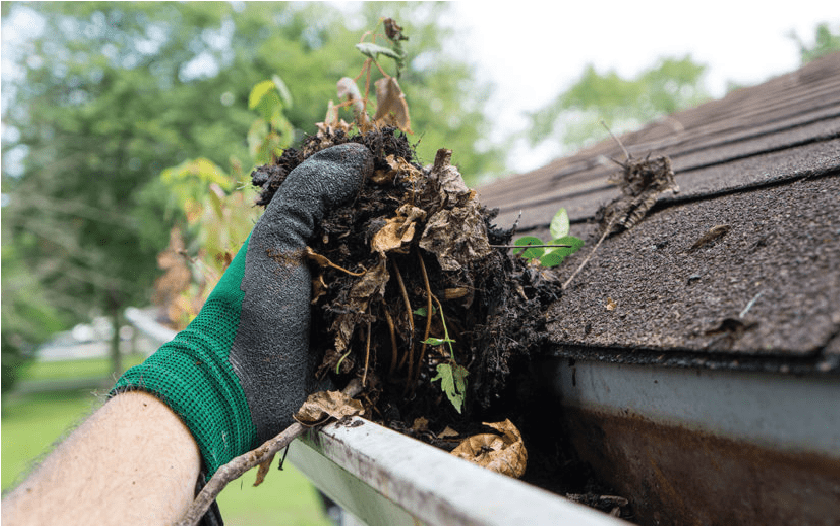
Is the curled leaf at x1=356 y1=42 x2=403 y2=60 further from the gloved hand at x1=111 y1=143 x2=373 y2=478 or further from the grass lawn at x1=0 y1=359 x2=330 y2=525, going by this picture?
the grass lawn at x1=0 y1=359 x2=330 y2=525

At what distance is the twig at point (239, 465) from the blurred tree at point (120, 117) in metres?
10.1

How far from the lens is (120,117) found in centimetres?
1161

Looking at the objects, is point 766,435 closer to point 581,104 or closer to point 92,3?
point 92,3

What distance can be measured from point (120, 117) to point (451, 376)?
13268 millimetres

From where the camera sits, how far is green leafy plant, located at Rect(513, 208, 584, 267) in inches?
45.9

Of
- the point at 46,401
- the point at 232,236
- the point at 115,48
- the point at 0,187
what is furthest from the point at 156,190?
the point at 232,236

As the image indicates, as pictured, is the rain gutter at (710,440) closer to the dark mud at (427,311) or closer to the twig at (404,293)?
the dark mud at (427,311)

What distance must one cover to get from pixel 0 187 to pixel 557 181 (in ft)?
38.3

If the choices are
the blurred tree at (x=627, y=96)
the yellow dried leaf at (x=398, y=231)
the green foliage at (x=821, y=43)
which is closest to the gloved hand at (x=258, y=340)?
the yellow dried leaf at (x=398, y=231)

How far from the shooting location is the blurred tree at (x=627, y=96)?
68.9 ft

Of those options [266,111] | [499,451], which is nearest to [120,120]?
[266,111]

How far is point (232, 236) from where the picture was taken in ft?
7.57

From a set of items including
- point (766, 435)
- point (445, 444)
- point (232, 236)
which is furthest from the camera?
point (232, 236)

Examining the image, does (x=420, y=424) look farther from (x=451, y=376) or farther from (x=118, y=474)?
(x=118, y=474)
